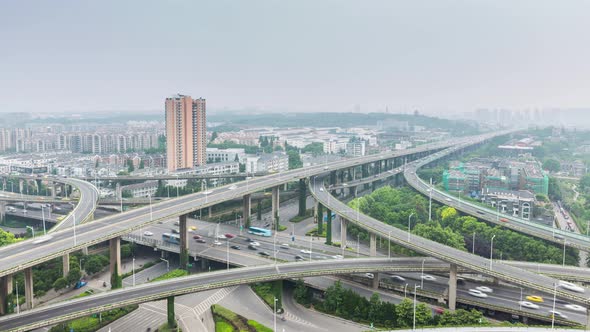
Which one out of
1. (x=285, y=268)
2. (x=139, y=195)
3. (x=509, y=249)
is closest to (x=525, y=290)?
(x=509, y=249)

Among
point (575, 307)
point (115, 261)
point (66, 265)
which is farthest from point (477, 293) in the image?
point (66, 265)

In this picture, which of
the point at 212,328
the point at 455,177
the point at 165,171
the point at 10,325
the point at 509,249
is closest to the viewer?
the point at 10,325

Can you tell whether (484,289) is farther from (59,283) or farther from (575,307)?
(59,283)

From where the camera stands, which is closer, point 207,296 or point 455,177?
point 207,296

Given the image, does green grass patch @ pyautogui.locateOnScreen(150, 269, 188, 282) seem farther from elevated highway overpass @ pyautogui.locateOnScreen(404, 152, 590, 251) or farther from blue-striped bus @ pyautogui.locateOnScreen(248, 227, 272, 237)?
elevated highway overpass @ pyautogui.locateOnScreen(404, 152, 590, 251)

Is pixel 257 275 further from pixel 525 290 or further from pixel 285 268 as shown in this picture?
pixel 525 290

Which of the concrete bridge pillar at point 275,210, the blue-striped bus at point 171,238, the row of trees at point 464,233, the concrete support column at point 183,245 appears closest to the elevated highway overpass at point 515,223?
the row of trees at point 464,233
